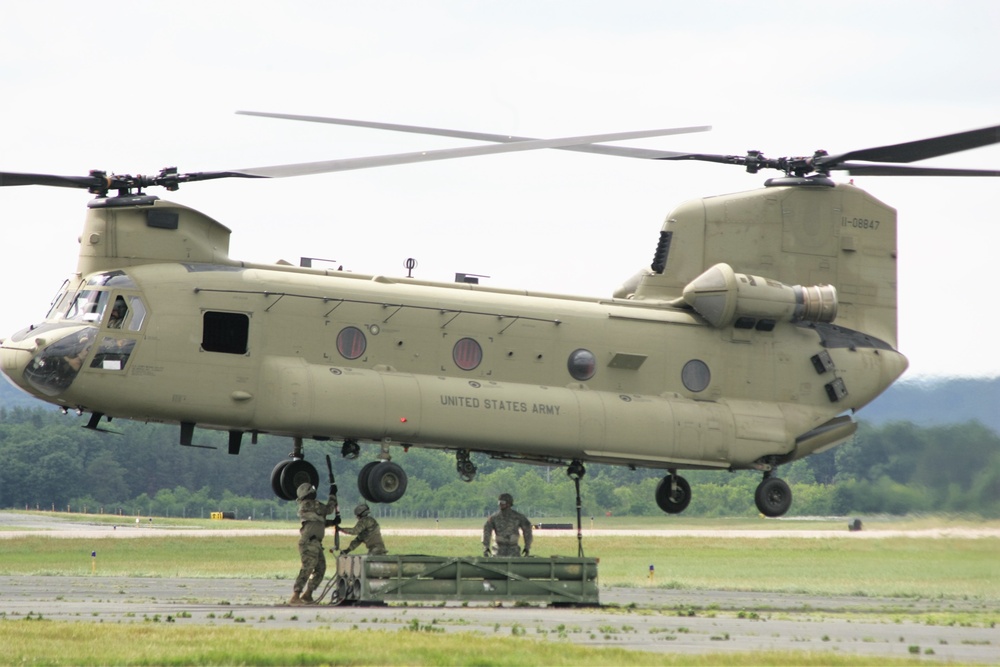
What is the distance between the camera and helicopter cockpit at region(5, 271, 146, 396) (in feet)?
72.1

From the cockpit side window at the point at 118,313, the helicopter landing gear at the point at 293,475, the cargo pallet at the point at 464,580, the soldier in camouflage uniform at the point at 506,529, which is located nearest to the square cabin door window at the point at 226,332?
the cockpit side window at the point at 118,313

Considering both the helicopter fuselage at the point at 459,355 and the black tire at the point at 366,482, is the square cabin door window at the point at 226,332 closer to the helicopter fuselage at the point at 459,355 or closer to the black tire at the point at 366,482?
the helicopter fuselage at the point at 459,355

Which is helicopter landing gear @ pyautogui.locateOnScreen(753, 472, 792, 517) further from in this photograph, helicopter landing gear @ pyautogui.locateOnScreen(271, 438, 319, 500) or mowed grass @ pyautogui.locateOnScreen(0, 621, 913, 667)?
mowed grass @ pyautogui.locateOnScreen(0, 621, 913, 667)

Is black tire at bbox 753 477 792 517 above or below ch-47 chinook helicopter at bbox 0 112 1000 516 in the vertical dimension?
below

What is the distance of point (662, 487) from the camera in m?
27.4

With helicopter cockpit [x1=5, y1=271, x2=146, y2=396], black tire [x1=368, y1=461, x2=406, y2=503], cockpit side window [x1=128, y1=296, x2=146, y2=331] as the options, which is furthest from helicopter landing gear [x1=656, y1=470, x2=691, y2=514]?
helicopter cockpit [x1=5, y1=271, x2=146, y2=396]

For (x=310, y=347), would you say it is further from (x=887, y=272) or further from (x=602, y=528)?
(x=602, y=528)

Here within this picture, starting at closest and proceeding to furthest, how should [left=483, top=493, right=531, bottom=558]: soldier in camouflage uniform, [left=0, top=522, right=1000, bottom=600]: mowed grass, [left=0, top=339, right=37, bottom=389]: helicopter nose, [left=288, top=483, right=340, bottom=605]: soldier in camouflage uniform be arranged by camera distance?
1. [left=0, top=339, right=37, bottom=389]: helicopter nose
2. [left=288, top=483, right=340, bottom=605]: soldier in camouflage uniform
3. [left=483, top=493, right=531, bottom=558]: soldier in camouflage uniform
4. [left=0, top=522, right=1000, bottom=600]: mowed grass

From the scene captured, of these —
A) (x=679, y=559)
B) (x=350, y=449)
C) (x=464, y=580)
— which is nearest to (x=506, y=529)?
(x=464, y=580)

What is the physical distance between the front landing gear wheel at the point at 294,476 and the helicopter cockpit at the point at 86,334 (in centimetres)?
417

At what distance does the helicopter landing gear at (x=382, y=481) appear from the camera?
23.7 meters

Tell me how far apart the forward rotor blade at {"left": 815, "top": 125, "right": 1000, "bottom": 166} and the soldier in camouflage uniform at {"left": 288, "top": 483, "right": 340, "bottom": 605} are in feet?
36.9

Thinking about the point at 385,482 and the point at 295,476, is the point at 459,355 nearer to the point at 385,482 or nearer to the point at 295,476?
the point at 385,482

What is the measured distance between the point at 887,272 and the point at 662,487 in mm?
6339
